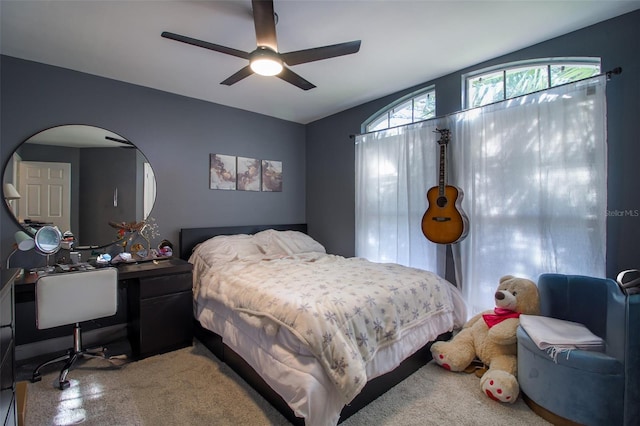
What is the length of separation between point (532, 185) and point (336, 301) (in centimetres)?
190

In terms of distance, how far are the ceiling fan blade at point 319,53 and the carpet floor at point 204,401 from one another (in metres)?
2.28

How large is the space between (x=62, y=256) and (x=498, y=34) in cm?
425

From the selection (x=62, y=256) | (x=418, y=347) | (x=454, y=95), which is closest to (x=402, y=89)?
(x=454, y=95)

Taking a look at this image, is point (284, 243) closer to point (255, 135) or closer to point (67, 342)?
point (255, 135)

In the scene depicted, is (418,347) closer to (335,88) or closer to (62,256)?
(335,88)

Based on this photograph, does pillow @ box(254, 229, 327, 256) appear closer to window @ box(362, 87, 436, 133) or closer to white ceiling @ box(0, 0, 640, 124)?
window @ box(362, 87, 436, 133)

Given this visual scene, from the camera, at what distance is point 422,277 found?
2.45m

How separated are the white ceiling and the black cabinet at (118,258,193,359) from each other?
1872 mm

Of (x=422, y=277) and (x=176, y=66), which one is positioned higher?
(x=176, y=66)

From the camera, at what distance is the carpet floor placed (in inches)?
69.4

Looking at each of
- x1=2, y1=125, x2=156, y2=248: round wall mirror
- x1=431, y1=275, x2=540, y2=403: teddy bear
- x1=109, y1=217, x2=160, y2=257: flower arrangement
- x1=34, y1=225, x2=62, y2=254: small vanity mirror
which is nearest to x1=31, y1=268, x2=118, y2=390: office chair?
x1=34, y1=225, x2=62, y2=254: small vanity mirror

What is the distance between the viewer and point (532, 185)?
2402mm

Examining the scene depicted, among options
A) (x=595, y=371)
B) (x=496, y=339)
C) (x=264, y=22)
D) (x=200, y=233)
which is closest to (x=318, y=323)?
(x=496, y=339)
